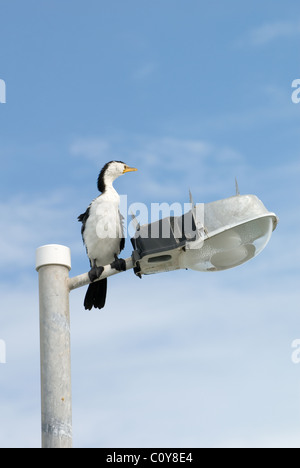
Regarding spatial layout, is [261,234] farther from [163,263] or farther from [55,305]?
[55,305]

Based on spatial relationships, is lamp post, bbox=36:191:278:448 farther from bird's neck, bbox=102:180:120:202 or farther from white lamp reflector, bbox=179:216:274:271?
bird's neck, bbox=102:180:120:202

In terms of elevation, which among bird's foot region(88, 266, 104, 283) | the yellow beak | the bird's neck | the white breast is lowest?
bird's foot region(88, 266, 104, 283)

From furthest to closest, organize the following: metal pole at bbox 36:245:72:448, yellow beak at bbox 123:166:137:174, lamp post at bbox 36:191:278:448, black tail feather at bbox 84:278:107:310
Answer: yellow beak at bbox 123:166:137:174 → black tail feather at bbox 84:278:107:310 → lamp post at bbox 36:191:278:448 → metal pole at bbox 36:245:72:448

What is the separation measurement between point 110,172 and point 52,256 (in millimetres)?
4678

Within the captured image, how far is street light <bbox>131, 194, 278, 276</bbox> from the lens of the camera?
451cm

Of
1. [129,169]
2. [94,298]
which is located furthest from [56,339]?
[129,169]

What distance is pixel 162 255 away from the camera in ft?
15.1

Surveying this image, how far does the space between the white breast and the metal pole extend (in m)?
3.48

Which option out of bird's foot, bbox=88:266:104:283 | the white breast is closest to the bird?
the white breast

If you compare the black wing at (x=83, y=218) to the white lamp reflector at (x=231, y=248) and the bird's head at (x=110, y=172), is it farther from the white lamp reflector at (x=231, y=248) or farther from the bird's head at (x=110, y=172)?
the white lamp reflector at (x=231, y=248)

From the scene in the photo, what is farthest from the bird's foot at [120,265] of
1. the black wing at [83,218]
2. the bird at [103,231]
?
the black wing at [83,218]
